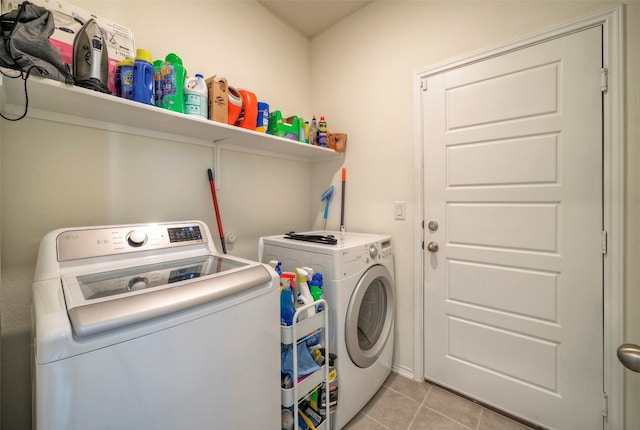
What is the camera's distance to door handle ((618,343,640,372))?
0.66 m

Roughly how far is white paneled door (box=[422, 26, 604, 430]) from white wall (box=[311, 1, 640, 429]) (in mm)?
113

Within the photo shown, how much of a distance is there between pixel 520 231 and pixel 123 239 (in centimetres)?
203

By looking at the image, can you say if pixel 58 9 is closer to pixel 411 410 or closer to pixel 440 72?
pixel 440 72

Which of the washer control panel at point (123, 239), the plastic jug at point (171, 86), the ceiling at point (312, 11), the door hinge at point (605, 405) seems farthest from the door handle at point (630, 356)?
the ceiling at point (312, 11)

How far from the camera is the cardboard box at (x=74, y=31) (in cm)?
105

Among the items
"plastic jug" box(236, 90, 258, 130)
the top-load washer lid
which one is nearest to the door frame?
the top-load washer lid

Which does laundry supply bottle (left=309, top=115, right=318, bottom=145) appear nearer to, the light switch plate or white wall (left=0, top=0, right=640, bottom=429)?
white wall (left=0, top=0, right=640, bottom=429)

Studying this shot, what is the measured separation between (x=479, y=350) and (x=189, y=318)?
1.72 m

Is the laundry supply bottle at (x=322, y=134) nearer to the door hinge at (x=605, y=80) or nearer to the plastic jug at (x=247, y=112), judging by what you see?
the plastic jug at (x=247, y=112)

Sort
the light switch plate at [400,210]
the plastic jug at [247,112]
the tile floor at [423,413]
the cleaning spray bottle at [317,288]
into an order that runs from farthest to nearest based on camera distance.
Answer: the light switch plate at [400,210], the plastic jug at [247,112], the tile floor at [423,413], the cleaning spray bottle at [317,288]

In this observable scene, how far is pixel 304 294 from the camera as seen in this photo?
1284 millimetres

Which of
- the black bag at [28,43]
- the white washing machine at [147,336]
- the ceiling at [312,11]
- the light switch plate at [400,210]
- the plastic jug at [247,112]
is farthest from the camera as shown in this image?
the ceiling at [312,11]

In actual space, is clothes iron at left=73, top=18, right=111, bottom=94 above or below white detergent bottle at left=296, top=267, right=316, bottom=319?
above

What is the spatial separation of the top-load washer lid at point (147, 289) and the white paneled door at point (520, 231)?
4.40 feet
